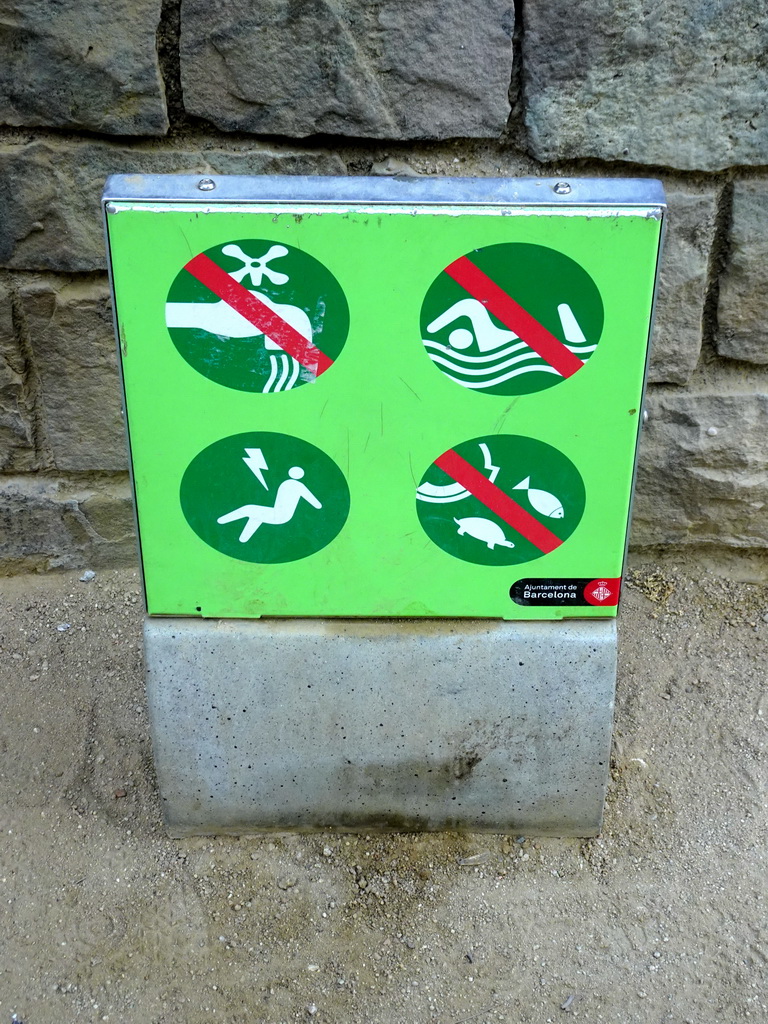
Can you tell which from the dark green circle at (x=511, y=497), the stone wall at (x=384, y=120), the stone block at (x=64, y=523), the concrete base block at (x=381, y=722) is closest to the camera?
the dark green circle at (x=511, y=497)

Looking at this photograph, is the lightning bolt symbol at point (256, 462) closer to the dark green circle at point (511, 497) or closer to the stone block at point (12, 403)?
the dark green circle at point (511, 497)

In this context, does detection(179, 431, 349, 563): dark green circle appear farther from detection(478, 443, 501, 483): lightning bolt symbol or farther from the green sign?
detection(478, 443, 501, 483): lightning bolt symbol

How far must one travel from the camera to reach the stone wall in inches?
59.9

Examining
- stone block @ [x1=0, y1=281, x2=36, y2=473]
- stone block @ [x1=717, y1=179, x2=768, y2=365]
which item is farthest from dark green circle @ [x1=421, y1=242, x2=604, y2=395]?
stone block @ [x1=0, y1=281, x2=36, y2=473]

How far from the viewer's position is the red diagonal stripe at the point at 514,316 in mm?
1180

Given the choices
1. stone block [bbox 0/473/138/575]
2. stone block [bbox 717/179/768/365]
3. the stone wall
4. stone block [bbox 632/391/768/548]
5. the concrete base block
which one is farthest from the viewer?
stone block [bbox 0/473/138/575]

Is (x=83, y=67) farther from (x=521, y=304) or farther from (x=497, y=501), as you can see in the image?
(x=497, y=501)

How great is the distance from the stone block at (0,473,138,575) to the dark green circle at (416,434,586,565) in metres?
0.93

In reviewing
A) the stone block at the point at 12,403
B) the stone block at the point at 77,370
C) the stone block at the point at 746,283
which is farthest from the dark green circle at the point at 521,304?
the stone block at the point at 12,403

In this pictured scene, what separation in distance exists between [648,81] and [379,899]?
1.53 m

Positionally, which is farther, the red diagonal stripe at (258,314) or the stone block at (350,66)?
the stone block at (350,66)

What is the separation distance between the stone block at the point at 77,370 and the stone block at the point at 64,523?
65 millimetres

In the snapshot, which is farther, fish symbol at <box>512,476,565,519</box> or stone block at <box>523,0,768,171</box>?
stone block at <box>523,0,768,171</box>

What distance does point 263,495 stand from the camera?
132 centimetres
